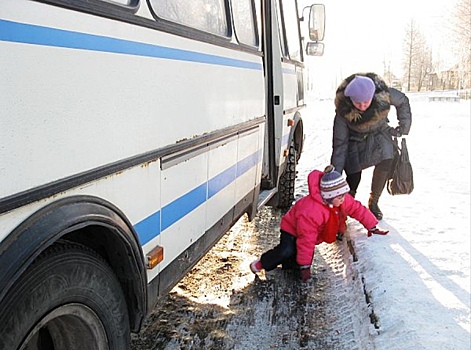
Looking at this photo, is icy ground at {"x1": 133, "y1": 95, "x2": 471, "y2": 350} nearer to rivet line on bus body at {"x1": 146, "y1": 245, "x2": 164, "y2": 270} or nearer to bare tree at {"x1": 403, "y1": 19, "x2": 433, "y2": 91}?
rivet line on bus body at {"x1": 146, "y1": 245, "x2": 164, "y2": 270}

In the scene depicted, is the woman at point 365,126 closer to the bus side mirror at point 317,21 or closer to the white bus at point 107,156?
the bus side mirror at point 317,21

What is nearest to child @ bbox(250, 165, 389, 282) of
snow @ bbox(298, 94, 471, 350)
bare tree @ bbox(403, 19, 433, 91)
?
snow @ bbox(298, 94, 471, 350)

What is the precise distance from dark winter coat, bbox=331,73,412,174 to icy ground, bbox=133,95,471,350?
2.29 feet

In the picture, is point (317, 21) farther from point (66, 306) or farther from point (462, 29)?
point (462, 29)

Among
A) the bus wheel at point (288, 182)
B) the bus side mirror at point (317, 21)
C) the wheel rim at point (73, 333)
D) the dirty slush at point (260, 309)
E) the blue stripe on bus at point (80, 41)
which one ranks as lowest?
the dirty slush at point (260, 309)

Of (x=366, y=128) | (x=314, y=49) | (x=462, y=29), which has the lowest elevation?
(x=366, y=128)

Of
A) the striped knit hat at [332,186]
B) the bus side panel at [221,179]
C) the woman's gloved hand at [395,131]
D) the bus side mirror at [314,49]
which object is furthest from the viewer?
the bus side mirror at [314,49]

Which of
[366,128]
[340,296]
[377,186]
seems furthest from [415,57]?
[340,296]

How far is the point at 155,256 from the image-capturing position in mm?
2559

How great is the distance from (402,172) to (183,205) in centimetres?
333

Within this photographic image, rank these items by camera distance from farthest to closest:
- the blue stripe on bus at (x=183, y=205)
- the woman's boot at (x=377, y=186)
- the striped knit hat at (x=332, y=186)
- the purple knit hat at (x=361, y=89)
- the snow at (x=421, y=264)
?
the woman's boot at (x=377, y=186), the purple knit hat at (x=361, y=89), the striped knit hat at (x=332, y=186), the snow at (x=421, y=264), the blue stripe on bus at (x=183, y=205)

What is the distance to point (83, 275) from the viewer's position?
2008mm

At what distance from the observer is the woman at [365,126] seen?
501 cm

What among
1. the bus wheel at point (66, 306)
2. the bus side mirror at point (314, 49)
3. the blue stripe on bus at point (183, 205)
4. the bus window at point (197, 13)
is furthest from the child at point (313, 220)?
the bus side mirror at point (314, 49)
